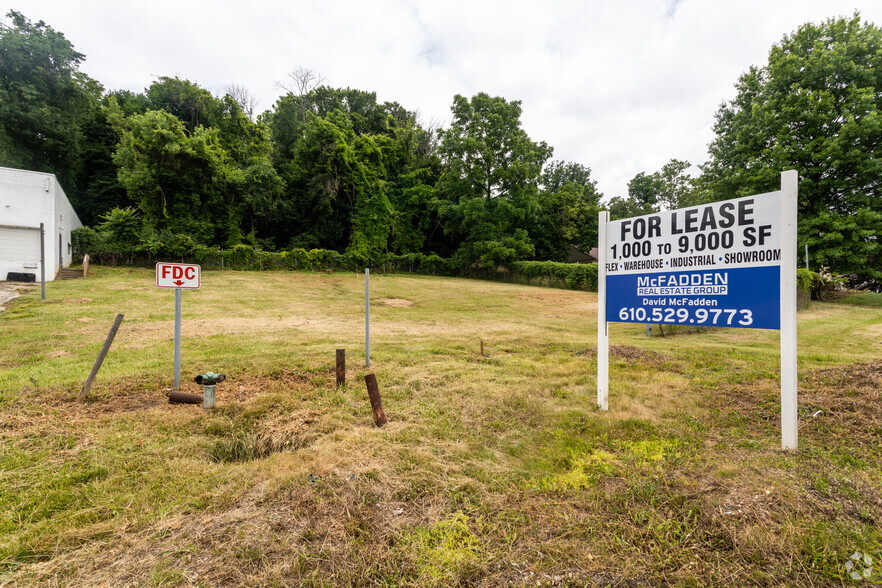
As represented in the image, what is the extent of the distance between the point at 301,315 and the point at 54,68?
119ft

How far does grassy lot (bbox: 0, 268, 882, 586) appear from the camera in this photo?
1973 millimetres

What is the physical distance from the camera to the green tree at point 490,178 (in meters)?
32.1

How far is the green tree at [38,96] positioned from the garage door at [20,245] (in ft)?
58.7

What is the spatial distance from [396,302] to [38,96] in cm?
3492

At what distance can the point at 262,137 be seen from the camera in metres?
33.8

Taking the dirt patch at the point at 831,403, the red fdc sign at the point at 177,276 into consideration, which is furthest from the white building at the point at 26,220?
the dirt patch at the point at 831,403

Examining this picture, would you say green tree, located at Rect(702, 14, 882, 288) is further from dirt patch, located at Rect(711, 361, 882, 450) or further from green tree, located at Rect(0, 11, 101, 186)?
green tree, located at Rect(0, 11, 101, 186)

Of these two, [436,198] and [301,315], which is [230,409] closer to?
[301,315]

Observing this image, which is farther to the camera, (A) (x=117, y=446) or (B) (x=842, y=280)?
(B) (x=842, y=280)

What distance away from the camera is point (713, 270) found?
375 centimetres

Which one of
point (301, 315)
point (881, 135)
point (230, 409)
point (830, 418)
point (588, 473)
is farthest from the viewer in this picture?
point (881, 135)

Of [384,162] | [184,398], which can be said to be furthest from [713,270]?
[384,162]

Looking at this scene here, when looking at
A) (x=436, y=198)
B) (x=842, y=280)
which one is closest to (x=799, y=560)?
(x=842, y=280)

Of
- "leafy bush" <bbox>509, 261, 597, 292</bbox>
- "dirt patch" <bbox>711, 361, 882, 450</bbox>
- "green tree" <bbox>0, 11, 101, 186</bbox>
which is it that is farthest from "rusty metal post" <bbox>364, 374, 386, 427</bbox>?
"green tree" <bbox>0, 11, 101, 186</bbox>
